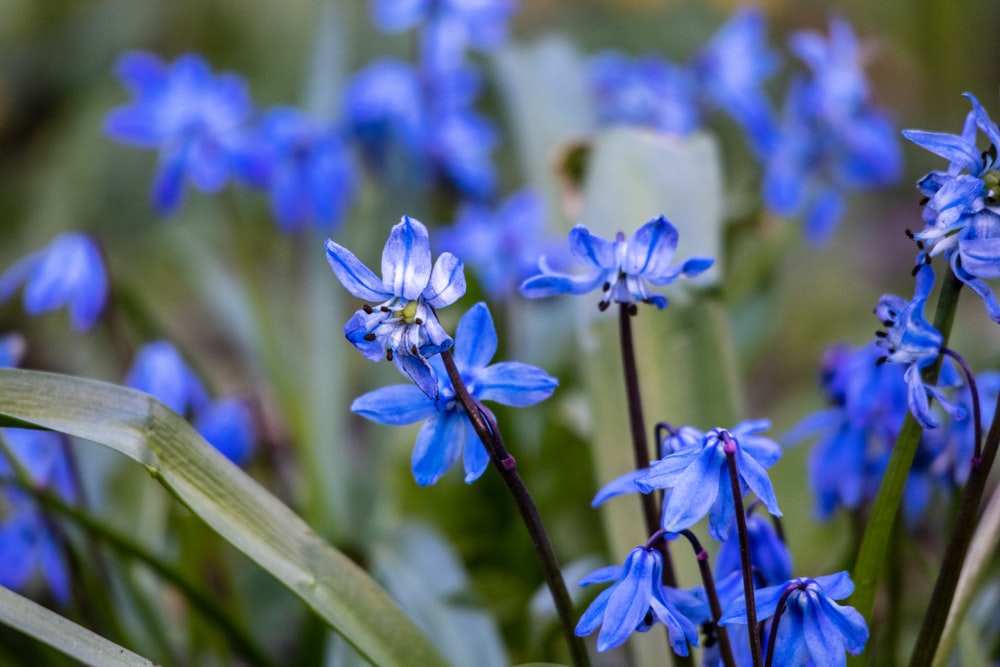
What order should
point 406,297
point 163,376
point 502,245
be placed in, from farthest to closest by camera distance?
point 502,245 → point 163,376 → point 406,297

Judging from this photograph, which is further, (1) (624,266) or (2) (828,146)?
(2) (828,146)

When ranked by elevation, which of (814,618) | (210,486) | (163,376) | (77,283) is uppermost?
(77,283)

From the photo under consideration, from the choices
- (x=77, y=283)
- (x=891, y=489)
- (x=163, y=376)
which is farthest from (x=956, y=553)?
(x=77, y=283)

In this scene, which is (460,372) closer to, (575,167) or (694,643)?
(694,643)

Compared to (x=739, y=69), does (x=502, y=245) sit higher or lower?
lower

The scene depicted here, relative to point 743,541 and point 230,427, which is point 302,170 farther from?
point 743,541

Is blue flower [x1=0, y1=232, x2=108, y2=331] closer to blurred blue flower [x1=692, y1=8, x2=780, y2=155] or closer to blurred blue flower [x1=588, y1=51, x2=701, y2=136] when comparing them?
blurred blue flower [x1=588, y1=51, x2=701, y2=136]

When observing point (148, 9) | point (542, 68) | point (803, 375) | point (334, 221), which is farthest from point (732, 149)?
point (148, 9)

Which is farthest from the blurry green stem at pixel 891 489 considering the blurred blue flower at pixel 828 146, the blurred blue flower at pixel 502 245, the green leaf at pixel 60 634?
the blurred blue flower at pixel 502 245
